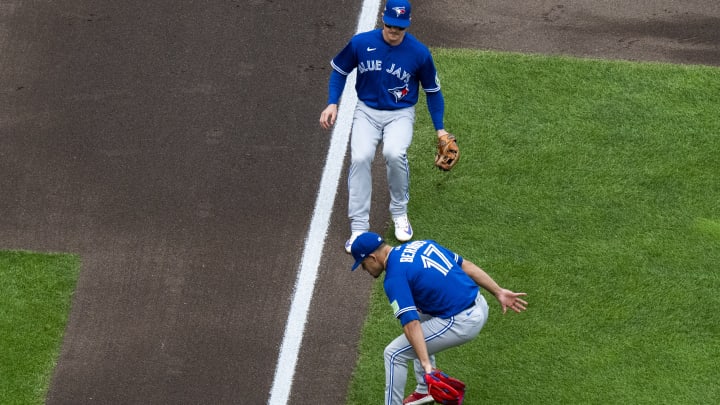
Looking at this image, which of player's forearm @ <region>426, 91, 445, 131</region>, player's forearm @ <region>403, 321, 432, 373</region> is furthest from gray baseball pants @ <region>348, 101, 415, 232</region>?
player's forearm @ <region>403, 321, 432, 373</region>

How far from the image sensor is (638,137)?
10.4m

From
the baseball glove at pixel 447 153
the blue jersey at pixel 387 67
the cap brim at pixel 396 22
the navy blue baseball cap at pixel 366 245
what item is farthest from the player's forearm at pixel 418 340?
the cap brim at pixel 396 22

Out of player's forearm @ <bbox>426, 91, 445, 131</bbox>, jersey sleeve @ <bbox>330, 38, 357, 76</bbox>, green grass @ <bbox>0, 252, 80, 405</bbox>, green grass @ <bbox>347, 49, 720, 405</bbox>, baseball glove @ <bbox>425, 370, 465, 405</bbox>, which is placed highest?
jersey sleeve @ <bbox>330, 38, 357, 76</bbox>

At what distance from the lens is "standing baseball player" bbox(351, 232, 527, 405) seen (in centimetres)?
759

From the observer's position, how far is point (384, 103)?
9398mm

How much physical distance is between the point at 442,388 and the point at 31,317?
12.2ft

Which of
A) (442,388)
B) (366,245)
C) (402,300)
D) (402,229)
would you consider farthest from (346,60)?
(442,388)

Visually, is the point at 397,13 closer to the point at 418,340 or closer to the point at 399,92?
the point at 399,92

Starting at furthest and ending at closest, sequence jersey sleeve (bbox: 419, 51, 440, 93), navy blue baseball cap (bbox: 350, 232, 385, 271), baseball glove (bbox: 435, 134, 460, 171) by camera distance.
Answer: jersey sleeve (bbox: 419, 51, 440, 93) < baseball glove (bbox: 435, 134, 460, 171) < navy blue baseball cap (bbox: 350, 232, 385, 271)

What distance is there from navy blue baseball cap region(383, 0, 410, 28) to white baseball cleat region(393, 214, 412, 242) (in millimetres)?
1743

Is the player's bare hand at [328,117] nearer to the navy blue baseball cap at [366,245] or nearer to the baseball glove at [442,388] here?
the navy blue baseball cap at [366,245]

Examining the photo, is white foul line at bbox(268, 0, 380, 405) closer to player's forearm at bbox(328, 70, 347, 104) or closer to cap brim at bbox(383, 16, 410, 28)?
player's forearm at bbox(328, 70, 347, 104)

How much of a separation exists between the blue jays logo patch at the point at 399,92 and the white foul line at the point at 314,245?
116cm

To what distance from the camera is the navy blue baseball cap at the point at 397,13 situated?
888cm
